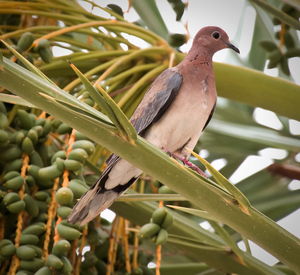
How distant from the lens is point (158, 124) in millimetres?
1603

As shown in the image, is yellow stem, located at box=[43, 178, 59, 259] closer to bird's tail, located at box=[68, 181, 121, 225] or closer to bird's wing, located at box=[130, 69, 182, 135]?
bird's tail, located at box=[68, 181, 121, 225]

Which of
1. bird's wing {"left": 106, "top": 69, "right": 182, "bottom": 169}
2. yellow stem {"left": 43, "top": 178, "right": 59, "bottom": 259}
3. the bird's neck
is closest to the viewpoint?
yellow stem {"left": 43, "top": 178, "right": 59, "bottom": 259}

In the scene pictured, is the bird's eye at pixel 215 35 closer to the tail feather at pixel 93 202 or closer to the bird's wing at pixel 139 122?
the bird's wing at pixel 139 122

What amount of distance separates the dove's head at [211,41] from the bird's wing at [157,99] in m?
0.11

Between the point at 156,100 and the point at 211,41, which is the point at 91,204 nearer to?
the point at 156,100

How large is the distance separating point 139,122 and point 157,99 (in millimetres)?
67

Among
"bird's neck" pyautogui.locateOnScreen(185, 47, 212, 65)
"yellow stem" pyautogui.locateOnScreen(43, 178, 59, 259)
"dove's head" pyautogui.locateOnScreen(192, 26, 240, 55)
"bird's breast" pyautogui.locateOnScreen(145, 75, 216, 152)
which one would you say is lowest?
"yellow stem" pyautogui.locateOnScreen(43, 178, 59, 259)

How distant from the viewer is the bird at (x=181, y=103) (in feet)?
5.06

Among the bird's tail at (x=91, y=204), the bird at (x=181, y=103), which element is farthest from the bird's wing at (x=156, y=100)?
the bird's tail at (x=91, y=204)

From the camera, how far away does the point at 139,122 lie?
154cm

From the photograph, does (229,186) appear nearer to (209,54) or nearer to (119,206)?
(119,206)

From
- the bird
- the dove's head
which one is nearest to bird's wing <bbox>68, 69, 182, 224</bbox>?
the bird

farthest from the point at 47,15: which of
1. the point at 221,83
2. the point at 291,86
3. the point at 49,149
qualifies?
the point at 291,86

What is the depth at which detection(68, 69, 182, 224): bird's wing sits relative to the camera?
50.2 inches
